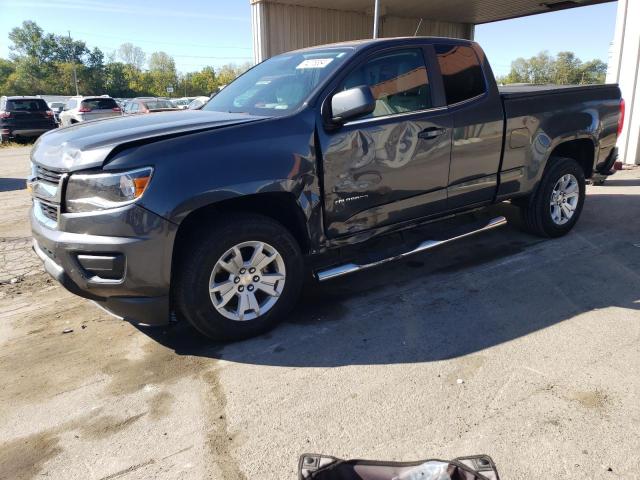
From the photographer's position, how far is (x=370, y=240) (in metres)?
4.11

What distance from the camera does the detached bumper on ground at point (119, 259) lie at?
2.90m

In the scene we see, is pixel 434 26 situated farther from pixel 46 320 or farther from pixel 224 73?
pixel 224 73

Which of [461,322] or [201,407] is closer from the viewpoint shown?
[201,407]

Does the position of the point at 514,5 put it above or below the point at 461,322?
above

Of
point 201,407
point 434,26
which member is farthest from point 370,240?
point 434,26

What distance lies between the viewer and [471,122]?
14.1 feet

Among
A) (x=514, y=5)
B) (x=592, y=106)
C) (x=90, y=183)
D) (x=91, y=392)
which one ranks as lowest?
(x=91, y=392)

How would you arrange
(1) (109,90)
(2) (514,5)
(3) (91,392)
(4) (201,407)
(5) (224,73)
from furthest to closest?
(5) (224,73)
(1) (109,90)
(2) (514,5)
(3) (91,392)
(4) (201,407)

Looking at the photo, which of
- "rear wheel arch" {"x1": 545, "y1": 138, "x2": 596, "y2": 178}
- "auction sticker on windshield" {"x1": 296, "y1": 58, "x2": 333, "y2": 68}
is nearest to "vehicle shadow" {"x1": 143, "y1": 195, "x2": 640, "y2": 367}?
"rear wheel arch" {"x1": 545, "y1": 138, "x2": 596, "y2": 178}

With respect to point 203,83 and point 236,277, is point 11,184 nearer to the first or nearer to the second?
point 236,277

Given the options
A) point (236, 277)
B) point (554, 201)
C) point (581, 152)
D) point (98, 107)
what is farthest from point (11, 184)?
point (98, 107)

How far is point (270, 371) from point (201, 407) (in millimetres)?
496

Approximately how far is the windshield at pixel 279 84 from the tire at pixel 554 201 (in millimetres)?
2636

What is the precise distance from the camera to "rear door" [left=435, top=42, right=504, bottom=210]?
4.26 m
